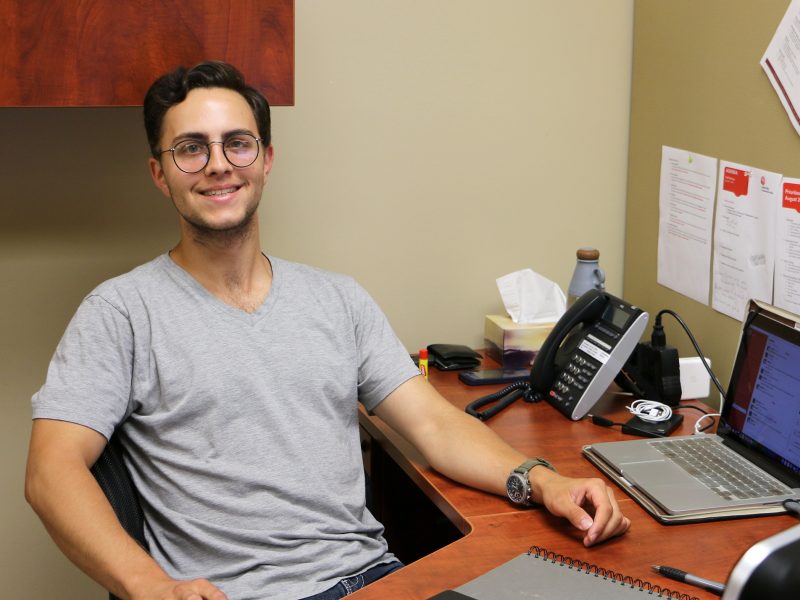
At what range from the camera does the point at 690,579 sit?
1335 mm

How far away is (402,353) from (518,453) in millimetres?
337

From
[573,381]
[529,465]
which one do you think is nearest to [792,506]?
[529,465]

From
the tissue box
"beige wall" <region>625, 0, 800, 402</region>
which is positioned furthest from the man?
"beige wall" <region>625, 0, 800, 402</region>

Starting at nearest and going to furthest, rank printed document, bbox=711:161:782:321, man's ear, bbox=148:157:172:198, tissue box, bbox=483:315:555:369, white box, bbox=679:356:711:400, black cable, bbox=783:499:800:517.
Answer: black cable, bbox=783:499:800:517 < man's ear, bbox=148:157:172:198 < printed document, bbox=711:161:782:321 < white box, bbox=679:356:711:400 < tissue box, bbox=483:315:555:369

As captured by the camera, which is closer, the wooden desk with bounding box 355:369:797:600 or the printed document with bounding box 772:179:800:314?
the wooden desk with bounding box 355:369:797:600

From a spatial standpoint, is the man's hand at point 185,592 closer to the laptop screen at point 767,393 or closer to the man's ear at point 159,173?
the man's ear at point 159,173

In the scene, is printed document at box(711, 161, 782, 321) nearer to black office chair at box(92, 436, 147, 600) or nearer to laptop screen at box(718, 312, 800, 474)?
laptop screen at box(718, 312, 800, 474)

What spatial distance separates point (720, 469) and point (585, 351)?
17.9 inches

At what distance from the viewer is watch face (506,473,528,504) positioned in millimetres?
1601

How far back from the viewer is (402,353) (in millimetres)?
1923

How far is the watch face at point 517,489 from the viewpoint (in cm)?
160

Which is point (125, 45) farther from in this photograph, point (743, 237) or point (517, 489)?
point (743, 237)

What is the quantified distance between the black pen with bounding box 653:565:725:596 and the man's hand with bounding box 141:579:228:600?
63 cm

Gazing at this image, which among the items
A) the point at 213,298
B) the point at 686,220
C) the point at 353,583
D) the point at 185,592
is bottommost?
the point at 353,583
